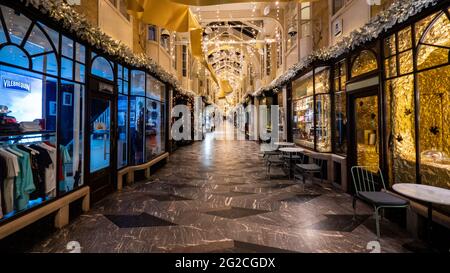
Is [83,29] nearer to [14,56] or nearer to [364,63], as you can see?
[14,56]

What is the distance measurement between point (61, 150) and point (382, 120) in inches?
218

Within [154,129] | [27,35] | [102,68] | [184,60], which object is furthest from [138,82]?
[184,60]

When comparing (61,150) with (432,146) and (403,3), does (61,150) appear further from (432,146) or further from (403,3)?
(432,146)

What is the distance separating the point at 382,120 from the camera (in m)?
4.15

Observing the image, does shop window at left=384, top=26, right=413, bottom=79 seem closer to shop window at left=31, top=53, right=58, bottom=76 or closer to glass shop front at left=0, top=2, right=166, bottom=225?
glass shop front at left=0, top=2, right=166, bottom=225

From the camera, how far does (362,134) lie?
5.27 metres

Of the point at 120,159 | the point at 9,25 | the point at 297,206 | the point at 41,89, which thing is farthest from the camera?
the point at 120,159

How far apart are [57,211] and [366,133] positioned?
607 cm

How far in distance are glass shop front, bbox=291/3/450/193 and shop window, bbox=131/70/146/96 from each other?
5254 mm

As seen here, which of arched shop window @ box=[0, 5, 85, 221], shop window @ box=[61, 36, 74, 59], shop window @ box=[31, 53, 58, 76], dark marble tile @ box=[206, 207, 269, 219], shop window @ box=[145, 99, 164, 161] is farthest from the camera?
shop window @ box=[145, 99, 164, 161]

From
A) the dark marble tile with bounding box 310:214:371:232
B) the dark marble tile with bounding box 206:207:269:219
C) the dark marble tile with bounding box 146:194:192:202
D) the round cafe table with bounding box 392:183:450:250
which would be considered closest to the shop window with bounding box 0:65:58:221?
the dark marble tile with bounding box 146:194:192:202

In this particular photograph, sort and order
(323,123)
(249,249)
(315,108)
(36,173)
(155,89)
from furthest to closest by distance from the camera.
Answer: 1. (155,89)
2. (315,108)
3. (323,123)
4. (36,173)
5. (249,249)

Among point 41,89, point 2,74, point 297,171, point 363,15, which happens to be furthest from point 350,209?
point 2,74

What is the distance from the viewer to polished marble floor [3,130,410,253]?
286cm
